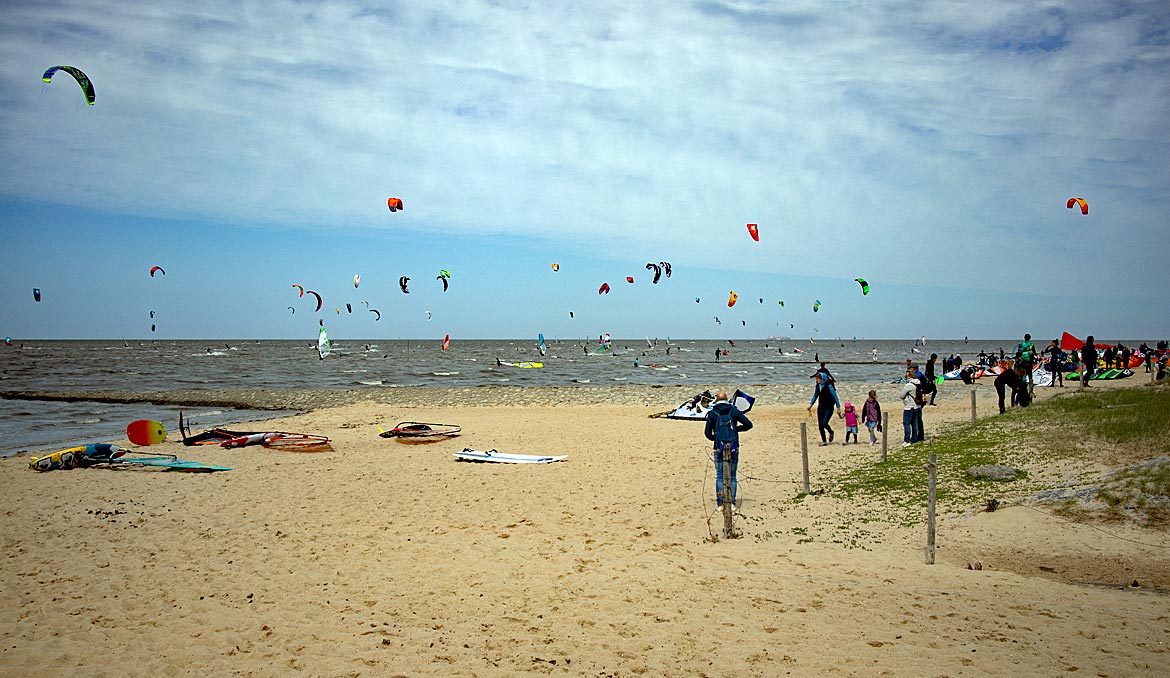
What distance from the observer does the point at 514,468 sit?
13375 millimetres

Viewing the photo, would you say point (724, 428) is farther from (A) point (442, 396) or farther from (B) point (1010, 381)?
(A) point (442, 396)

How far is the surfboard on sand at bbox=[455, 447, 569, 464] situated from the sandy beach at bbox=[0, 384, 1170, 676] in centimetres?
158

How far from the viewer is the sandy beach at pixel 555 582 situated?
206 inches

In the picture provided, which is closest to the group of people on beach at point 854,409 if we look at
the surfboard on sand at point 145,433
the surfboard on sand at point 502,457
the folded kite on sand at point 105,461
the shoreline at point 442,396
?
the surfboard on sand at point 502,457

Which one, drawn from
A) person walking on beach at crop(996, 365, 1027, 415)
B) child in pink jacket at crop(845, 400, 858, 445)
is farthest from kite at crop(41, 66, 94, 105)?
person walking on beach at crop(996, 365, 1027, 415)

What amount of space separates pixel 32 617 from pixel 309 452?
31.1 ft

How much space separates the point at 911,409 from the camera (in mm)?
13555

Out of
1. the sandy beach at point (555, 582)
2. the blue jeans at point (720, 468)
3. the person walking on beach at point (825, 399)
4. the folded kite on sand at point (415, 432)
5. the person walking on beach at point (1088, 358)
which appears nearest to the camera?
the sandy beach at point (555, 582)

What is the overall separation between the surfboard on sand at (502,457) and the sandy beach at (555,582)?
158 cm

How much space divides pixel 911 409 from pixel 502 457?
796 cm

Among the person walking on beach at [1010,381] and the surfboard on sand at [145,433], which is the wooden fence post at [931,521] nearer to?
the person walking on beach at [1010,381]

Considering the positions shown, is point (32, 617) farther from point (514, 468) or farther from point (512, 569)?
point (514, 468)

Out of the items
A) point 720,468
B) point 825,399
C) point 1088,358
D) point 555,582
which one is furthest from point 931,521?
point 1088,358

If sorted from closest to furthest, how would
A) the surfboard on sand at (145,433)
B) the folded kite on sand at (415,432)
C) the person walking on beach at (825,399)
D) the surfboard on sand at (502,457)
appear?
the surfboard on sand at (502,457), the person walking on beach at (825,399), the surfboard on sand at (145,433), the folded kite on sand at (415,432)
